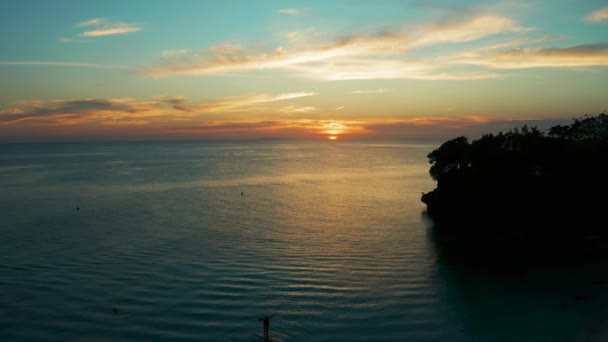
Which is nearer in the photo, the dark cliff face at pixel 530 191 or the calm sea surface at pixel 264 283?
the calm sea surface at pixel 264 283

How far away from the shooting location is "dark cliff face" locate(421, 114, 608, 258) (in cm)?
4100

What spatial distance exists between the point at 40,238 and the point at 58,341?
23469 mm

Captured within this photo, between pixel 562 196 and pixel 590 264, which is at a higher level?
pixel 562 196

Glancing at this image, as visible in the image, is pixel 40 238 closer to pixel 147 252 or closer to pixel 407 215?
pixel 147 252

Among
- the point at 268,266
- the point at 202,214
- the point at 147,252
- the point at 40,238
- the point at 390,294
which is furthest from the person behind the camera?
the point at 202,214

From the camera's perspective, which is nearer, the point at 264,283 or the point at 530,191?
the point at 264,283

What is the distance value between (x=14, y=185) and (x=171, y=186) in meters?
29.5

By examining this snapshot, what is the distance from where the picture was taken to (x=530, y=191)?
4372cm

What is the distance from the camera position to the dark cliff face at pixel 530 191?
1614 inches

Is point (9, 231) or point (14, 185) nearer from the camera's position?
point (9, 231)

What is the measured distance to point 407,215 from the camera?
53562mm

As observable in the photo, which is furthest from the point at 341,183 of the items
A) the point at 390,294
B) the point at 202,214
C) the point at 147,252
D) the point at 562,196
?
the point at 390,294

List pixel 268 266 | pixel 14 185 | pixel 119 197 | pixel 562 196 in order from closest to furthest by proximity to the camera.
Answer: pixel 268 266, pixel 562 196, pixel 119 197, pixel 14 185

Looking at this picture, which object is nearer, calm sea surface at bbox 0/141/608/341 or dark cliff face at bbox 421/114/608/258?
calm sea surface at bbox 0/141/608/341
